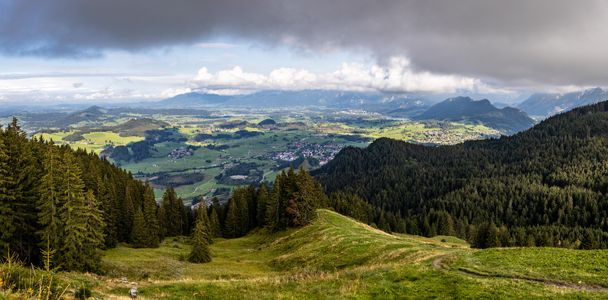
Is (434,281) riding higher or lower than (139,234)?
higher

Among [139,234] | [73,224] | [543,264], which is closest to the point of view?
[543,264]

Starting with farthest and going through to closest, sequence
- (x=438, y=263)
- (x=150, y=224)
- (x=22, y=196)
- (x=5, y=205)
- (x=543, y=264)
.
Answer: (x=150, y=224) → (x=22, y=196) → (x=5, y=205) → (x=438, y=263) → (x=543, y=264)

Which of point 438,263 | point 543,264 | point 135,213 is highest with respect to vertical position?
point 543,264

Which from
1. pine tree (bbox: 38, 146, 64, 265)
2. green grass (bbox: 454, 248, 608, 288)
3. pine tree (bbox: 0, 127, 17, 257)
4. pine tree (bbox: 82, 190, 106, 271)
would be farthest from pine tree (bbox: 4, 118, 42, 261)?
green grass (bbox: 454, 248, 608, 288)

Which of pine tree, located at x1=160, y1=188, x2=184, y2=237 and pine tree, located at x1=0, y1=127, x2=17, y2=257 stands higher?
pine tree, located at x1=0, y1=127, x2=17, y2=257

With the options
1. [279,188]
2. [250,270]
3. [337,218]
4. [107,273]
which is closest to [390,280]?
[250,270]

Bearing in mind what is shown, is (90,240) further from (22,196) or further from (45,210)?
(22,196)

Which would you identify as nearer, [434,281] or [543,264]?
[434,281]

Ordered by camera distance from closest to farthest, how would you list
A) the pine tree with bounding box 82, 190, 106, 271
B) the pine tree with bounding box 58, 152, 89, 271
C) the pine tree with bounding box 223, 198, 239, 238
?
the pine tree with bounding box 58, 152, 89, 271 → the pine tree with bounding box 82, 190, 106, 271 → the pine tree with bounding box 223, 198, 239, 238

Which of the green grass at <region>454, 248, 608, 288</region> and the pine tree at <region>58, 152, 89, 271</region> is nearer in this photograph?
the green grass at <region>454, 248, 608, 288</region>

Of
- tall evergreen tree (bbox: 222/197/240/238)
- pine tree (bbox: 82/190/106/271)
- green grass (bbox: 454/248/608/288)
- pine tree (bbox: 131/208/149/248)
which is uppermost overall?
green grass (bbox: 454/248/608/288)

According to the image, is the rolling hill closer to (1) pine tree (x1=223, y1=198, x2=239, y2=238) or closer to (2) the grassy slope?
(2) the grassy slope

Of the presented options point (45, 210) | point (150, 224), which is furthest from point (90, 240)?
point (150, 224)

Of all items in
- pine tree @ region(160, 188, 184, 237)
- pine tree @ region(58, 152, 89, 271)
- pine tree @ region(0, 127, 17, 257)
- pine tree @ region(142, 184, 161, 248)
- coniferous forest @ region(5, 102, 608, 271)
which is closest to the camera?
pine tree @ region(0, 127, 17, 257)
